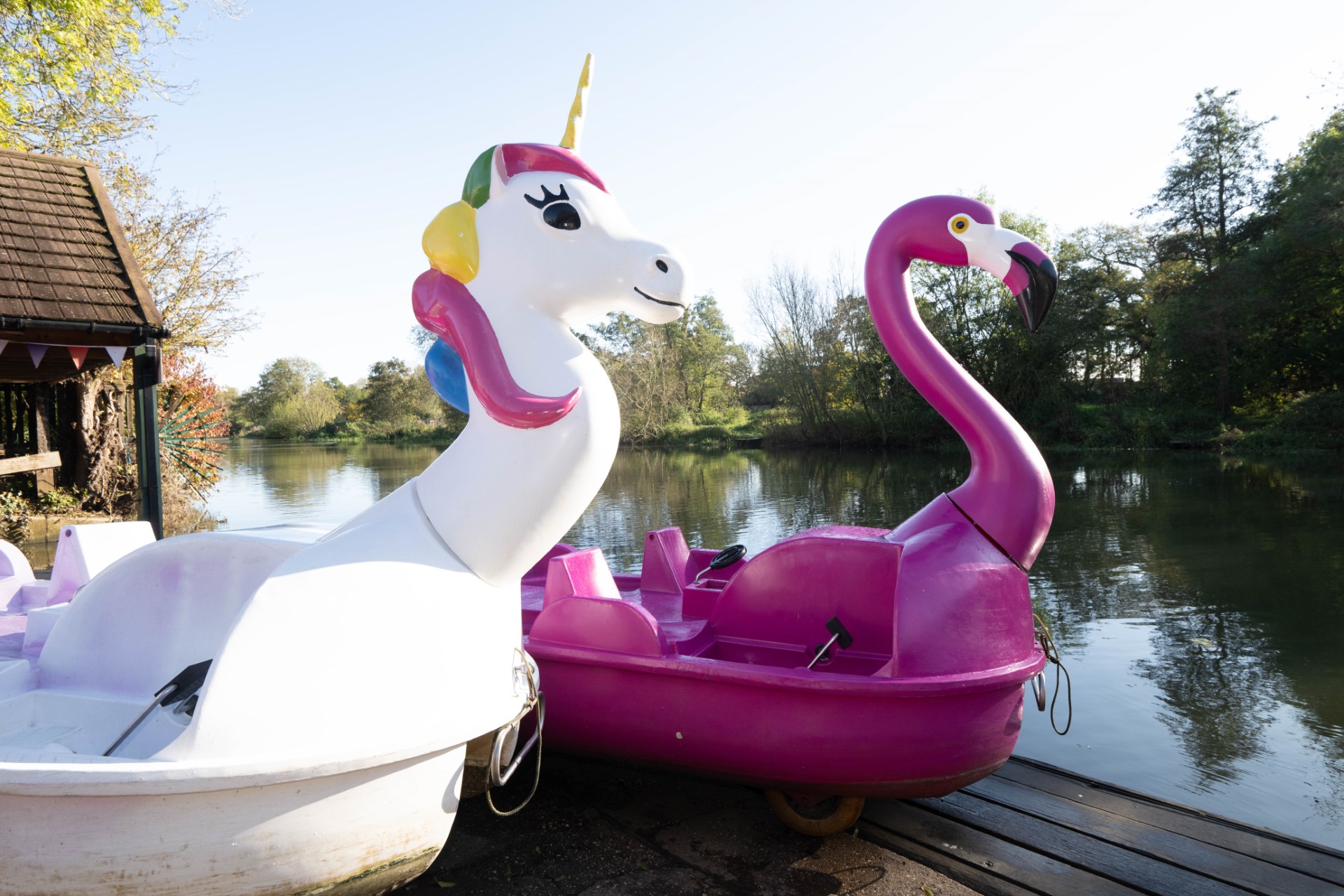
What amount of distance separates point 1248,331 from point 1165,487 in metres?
Answer: 13.1

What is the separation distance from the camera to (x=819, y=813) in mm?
3191

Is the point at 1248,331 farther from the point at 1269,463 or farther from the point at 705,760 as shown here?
the point at 705,760

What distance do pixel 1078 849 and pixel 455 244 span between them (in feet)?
10.1

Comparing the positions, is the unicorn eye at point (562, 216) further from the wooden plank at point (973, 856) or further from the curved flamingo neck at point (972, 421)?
the wooden plank at point (973, 856)

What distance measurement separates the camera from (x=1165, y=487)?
1572 centimetres

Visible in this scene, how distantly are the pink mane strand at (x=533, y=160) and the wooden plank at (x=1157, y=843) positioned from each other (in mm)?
3022

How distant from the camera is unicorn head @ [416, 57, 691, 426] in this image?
2.56 meters

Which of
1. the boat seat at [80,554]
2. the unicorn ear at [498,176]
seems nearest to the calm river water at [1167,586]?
the unicorn ear at [498,176]

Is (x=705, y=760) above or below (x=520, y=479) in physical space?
below

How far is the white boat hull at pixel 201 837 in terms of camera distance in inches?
76.1

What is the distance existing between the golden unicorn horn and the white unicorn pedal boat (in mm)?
22

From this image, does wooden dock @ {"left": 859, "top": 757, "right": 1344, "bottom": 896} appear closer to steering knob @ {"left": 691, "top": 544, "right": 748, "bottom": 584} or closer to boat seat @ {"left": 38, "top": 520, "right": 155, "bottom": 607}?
steering knob @ {"left": 691, "top": 544, "right": 748, "bottom": 584}

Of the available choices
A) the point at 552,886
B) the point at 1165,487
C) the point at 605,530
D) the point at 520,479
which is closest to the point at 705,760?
the point at 552,886

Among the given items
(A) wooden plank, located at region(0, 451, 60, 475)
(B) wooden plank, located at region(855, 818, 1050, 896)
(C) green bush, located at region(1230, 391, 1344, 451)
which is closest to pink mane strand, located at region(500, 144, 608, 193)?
(B) wooden plank, located at region(855, 818, 1050, 896)
